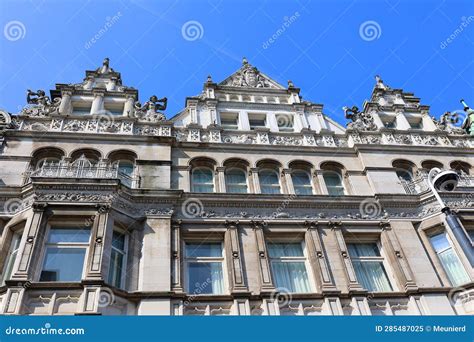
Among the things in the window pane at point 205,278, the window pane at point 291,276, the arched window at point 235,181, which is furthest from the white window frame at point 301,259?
the arched window at point 235,181

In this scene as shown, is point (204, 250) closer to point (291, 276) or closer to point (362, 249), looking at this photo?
point (291, 276)

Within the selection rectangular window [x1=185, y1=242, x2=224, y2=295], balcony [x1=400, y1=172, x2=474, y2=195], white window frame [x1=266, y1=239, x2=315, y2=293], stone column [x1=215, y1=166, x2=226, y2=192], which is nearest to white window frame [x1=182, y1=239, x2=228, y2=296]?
rectangular window [x1=185, y1=242, x2=224, y2=295]

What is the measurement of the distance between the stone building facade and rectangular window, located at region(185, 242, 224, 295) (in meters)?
0.05

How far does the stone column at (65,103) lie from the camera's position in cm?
1906

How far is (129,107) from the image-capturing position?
20.0 metres

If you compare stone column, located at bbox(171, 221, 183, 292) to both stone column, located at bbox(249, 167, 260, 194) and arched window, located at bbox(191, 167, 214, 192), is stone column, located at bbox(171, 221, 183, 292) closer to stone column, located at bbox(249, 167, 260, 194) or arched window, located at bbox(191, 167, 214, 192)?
arched window, located at bbox(191, 167, 214, 192)

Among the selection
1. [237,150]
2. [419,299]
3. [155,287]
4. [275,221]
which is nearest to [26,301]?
[155,287]

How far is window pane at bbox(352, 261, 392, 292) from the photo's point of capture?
14367 mm

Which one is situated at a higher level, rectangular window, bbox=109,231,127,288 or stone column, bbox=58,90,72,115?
stone column, bbox=58,90,72,115

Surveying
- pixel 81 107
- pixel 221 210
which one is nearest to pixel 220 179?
pixel 221 210

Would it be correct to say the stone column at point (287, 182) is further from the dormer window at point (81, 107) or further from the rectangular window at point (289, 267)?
the dormer window at point (81, 107)

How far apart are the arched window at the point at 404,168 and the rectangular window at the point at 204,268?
9684 millimetres

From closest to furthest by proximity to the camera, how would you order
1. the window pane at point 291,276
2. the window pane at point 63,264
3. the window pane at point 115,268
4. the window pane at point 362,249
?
the window pane at point 63,264 < the window pane at point 115,268 < the window pane at point 291,276 < the window pane at point 362,249

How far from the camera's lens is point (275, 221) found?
50.5 feet
